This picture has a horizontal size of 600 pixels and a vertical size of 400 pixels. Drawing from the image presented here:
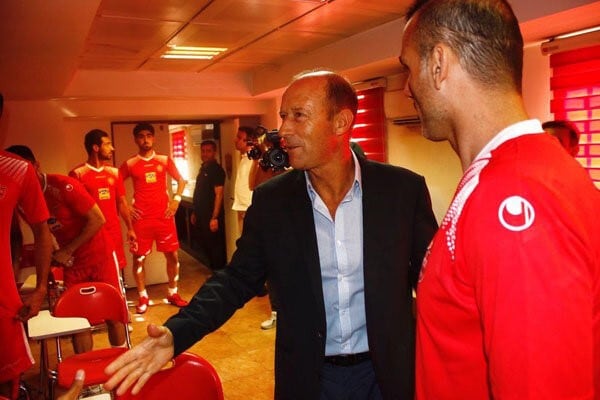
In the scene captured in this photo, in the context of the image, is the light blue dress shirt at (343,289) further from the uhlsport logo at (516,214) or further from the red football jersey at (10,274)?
the red football jersey at (10,274)

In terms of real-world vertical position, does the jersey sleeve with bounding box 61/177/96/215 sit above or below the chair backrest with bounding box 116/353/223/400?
above

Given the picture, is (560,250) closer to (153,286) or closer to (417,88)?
(417,88)

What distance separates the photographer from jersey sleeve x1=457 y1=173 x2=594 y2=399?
2.04ft

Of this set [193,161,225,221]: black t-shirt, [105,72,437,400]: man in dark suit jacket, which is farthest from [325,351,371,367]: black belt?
[193,161,225,221]: black t-shirt

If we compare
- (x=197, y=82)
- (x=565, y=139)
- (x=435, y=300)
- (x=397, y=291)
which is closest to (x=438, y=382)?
(x=435, y=300)

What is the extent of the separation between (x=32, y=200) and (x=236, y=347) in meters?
2.40

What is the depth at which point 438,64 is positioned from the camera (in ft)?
2.77

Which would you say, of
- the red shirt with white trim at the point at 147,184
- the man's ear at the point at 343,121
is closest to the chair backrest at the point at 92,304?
the man's ear at the point at 343,121

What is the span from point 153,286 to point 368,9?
4523 millimetres

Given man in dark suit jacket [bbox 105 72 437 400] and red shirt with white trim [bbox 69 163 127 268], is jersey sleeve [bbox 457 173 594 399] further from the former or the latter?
red shirt with white trim [bbox 69 163 127 268]

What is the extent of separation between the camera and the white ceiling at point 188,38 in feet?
9.27

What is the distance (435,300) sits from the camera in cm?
82

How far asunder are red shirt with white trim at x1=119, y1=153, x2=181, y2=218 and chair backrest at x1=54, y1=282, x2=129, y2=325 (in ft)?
9.21

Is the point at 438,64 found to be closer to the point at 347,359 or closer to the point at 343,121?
Result: the point at 343,121
